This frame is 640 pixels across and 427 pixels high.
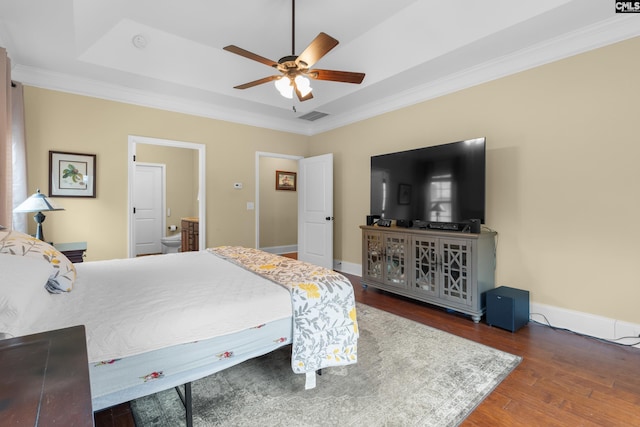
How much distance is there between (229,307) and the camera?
1550 mm

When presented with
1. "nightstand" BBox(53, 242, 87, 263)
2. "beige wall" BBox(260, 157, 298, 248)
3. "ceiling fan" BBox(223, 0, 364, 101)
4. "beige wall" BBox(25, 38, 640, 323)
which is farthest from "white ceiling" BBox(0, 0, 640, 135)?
"beige wall" BBox(260, 157, 298, 248)

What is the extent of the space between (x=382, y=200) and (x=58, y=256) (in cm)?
329

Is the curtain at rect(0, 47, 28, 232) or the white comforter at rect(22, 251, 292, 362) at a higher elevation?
the curtain at rect(0, 47, 28, 232)

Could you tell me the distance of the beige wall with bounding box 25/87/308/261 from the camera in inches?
134

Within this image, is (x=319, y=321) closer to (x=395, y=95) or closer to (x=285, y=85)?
(x=285, y=85)

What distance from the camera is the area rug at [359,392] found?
1.62m

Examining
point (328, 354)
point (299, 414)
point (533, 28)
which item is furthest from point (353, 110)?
point (299, 414)

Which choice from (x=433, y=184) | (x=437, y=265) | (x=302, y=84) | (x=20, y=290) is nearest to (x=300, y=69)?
(x=302, y=84)

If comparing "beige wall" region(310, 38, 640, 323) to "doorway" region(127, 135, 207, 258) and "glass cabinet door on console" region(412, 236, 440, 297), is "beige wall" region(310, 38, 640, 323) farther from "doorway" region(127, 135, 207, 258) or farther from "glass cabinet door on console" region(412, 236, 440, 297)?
"doorway" region(127, 135, 207, 258)

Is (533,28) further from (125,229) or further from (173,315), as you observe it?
(125,229)

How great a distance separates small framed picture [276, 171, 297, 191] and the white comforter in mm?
4987

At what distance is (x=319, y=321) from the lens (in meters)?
1.79

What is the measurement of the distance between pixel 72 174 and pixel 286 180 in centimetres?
421

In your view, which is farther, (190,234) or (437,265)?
(190,234)
